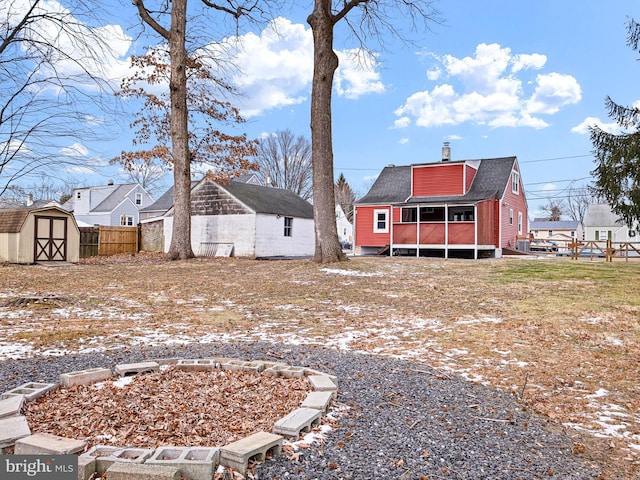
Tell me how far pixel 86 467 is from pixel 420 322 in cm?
509

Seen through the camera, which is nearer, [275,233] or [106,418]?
[106,418]

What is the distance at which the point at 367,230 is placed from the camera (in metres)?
26.0

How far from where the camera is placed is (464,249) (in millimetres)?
22922

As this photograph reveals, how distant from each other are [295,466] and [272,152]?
4840cm

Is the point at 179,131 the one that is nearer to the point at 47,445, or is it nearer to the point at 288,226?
the point at 288,226

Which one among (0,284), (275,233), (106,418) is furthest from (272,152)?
(106,418)

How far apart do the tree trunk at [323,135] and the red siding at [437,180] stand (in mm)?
10516

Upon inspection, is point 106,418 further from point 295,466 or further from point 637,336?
point 637,336

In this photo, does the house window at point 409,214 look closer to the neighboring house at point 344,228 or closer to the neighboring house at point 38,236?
the neighboring house at point 38,236

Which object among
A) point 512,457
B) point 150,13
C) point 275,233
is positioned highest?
point 150,13

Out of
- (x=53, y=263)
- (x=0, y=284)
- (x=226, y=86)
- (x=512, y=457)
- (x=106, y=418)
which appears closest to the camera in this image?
(x=512, y=457)

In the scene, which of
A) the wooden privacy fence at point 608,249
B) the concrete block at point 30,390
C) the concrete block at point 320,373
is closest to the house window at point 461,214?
the wooden privacy fence at point 608,249

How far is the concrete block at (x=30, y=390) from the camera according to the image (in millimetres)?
3258

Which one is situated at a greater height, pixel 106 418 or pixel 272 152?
pixel 272 152
